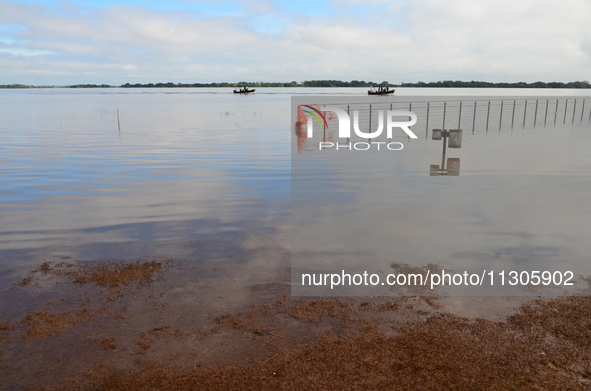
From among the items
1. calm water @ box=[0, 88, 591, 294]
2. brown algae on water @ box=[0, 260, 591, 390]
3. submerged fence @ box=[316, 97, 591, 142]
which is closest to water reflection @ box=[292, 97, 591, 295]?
calm water @ box=[0, 88, 591, 294]

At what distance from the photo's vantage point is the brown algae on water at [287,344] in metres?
3.47

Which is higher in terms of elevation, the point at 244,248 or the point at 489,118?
the point at 489,118

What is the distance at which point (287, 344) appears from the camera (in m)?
4.02

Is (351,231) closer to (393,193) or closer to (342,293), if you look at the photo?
(342,293)

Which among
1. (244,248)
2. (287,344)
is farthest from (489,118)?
(287,344)

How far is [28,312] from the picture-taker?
15.3ft

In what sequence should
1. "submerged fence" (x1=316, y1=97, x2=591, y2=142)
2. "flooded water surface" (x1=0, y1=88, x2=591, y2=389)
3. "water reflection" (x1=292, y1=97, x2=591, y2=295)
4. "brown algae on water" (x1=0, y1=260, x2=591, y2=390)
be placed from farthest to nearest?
"submerged fence" (x1=316, y1=97, x2=591, y2=142) < "water reflection" (x1=292, y1=97, x2=591, y2=295) < "flooded water surface" (x1=0, y1=88, x2=591, y2=389) < "brown algae on water" (x1=0, y1=260, x2=591, y2=390)

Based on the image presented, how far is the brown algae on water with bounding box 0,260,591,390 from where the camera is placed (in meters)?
3.47

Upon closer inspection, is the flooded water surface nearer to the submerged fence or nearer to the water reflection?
the water reflection

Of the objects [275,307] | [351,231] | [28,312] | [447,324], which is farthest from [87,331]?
[351,231]

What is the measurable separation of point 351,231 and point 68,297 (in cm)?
433

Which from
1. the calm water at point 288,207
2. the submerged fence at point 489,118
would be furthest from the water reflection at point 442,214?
the submerged fence at point 489,118

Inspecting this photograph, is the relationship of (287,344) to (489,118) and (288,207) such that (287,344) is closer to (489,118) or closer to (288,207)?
(288,207)

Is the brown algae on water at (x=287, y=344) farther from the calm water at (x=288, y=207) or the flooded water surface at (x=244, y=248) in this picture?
the calm water at (x=288, y=207)
